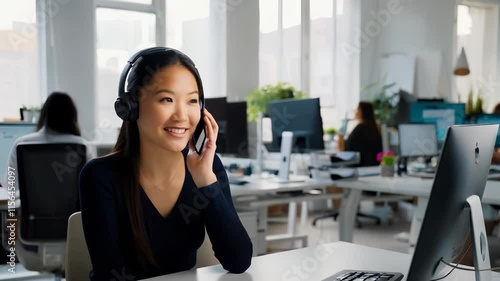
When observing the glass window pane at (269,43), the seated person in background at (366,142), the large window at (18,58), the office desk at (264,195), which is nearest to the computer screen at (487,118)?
the seated person in background at (366,142)

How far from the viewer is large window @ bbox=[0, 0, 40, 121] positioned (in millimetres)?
5211

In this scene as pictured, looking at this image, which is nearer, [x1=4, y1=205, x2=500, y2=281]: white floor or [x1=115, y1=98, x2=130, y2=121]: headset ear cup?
[x1=115, y1=98, x2=130, y2=121]: headset ear cup

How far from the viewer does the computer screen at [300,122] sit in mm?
3594

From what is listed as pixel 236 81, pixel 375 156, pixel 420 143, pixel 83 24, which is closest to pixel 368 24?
pixel 236 81

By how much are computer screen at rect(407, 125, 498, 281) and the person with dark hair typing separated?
52 cm

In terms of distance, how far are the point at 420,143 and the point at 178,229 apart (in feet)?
11.8

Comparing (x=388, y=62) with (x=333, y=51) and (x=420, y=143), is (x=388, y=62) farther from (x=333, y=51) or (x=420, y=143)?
(x=420, y=143)

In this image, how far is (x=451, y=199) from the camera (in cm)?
106

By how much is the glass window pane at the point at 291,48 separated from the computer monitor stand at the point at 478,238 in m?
5.82

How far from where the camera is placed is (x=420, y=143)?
4.59 meters

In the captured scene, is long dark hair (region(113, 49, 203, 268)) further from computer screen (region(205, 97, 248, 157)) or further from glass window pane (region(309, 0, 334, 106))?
glass window pane (region(309, 0, 334, 106))

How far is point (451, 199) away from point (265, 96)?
4.99 metres

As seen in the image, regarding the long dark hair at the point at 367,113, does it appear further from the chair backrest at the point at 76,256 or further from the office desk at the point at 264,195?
the chair backrest at the point at 76,256

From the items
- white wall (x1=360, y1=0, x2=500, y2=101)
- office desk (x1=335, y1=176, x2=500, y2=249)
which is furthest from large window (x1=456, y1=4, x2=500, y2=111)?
office desk (x1=335, y1=176, x2=500, y2=249)
